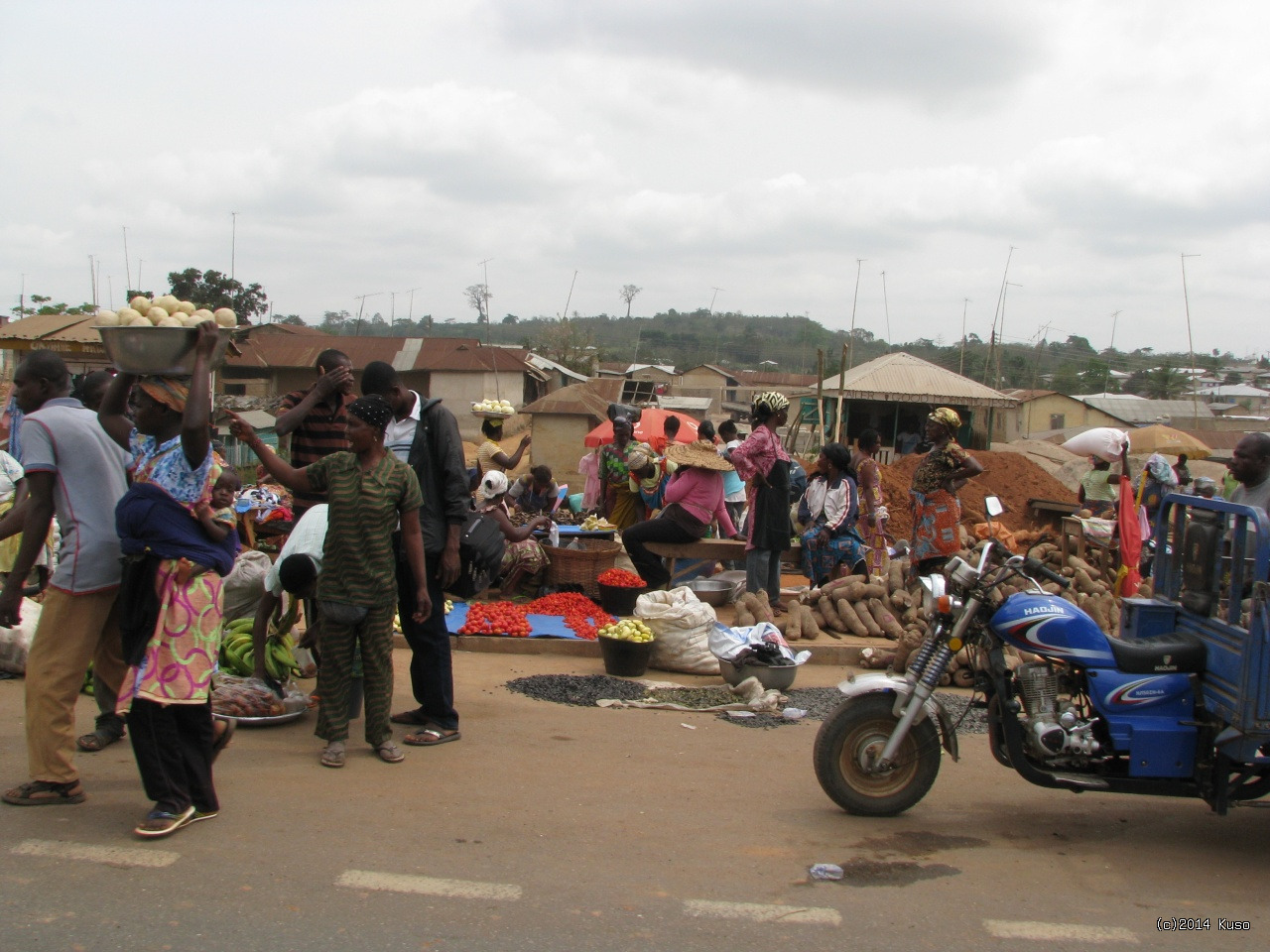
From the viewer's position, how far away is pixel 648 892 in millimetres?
3668

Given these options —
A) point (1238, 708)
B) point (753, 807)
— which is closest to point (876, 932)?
point (753, 807)

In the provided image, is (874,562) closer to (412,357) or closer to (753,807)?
(753,807)

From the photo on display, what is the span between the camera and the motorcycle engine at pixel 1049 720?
4211mm

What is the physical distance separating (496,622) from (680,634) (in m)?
1.63

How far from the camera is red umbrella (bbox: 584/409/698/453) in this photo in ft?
47.0

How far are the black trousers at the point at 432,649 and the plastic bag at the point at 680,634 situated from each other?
7.35ft

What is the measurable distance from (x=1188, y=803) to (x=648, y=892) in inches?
117

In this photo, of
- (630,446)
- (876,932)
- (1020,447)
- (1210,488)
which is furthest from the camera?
(1020,447)

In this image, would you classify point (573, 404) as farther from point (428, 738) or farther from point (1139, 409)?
point (1139, 409)

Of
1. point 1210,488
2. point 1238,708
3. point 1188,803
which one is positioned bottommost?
point 1188,803

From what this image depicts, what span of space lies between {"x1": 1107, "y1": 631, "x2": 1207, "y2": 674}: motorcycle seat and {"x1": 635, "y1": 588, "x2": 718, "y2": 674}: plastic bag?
339cm

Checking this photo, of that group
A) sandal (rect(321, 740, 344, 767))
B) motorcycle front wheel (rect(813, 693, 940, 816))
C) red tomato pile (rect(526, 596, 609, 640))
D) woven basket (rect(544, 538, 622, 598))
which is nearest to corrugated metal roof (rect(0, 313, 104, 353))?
woven basket (rect(544, 538, 622, 598))

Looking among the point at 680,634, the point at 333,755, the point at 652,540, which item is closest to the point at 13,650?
the point at 333,755

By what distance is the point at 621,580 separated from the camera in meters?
8.78
